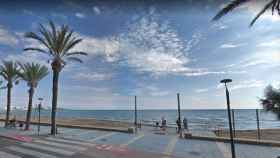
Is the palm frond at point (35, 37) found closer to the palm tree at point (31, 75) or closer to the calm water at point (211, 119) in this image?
the palm tree at point (31, 75)

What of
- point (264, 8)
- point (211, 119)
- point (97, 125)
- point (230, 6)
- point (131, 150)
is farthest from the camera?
point (211, 119)

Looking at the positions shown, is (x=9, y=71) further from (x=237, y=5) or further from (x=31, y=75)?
(x=237, y=5)

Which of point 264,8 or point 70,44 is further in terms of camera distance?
point 70,44

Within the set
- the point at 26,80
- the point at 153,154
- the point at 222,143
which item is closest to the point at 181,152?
the point at 153,154

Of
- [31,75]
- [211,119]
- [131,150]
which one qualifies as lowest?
[211,119]

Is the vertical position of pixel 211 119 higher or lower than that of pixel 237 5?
lower

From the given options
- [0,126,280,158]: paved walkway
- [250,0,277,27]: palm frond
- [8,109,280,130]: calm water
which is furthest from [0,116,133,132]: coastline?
[250,0,277,27]: palm frond

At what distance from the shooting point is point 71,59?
72.9 ft

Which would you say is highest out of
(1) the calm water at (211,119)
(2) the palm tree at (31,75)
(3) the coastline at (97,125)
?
(2) the palm tree at (31,75)

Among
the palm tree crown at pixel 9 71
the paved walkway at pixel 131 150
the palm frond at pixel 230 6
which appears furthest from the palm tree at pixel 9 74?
the palm frond at pixel 230 6

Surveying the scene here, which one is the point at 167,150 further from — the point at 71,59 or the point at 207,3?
the point at 71,59

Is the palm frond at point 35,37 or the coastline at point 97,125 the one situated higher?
the palm frond at point 35,37

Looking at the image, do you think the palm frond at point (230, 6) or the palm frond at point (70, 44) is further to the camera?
the palm frond at point (70, 44)

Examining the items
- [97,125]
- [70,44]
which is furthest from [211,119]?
[70,44]
